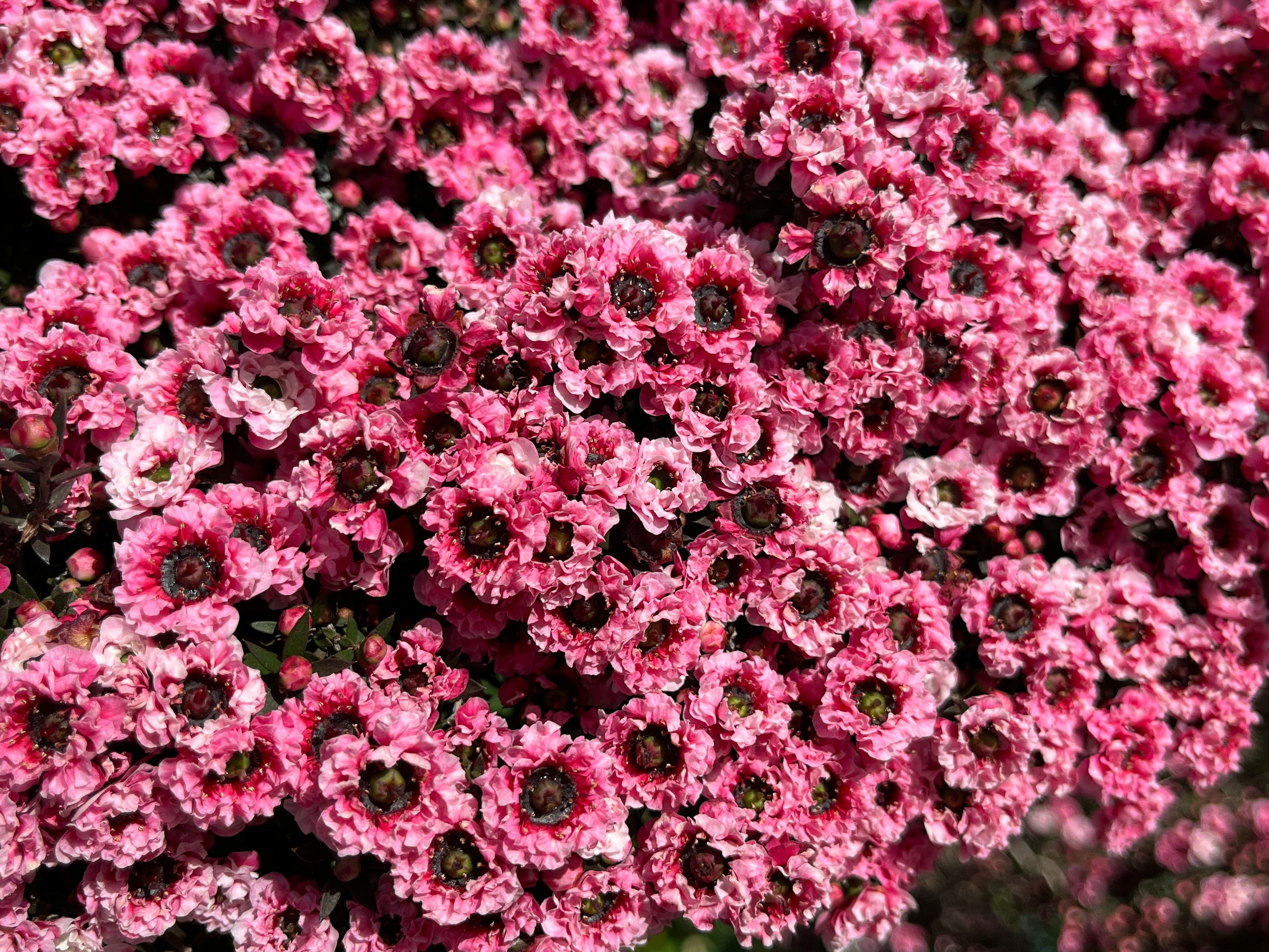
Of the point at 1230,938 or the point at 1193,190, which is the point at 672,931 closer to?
the point at 1230,938

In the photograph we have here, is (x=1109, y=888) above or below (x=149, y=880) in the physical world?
below

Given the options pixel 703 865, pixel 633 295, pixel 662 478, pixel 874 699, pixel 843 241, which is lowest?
pixel 703 865

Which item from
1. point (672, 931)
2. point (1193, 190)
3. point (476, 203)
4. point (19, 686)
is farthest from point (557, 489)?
point (672, 931)

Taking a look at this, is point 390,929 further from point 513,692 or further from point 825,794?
point 825,794

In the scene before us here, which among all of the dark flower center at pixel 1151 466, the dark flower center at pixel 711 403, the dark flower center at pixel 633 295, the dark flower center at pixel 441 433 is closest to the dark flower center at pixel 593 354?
the dark flower center at pixel 633 295

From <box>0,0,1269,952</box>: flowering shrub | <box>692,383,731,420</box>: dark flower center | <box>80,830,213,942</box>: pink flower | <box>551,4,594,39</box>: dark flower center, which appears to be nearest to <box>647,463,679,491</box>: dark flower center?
<box>0,0,1269,952</box>: flowering shrub

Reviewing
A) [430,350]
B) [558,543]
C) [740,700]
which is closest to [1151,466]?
[740,700]

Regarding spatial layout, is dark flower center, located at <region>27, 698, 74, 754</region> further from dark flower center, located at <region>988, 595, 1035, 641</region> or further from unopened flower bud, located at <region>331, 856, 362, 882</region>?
dark flower center, located at <region>988, 595, 1035, 641</region>
